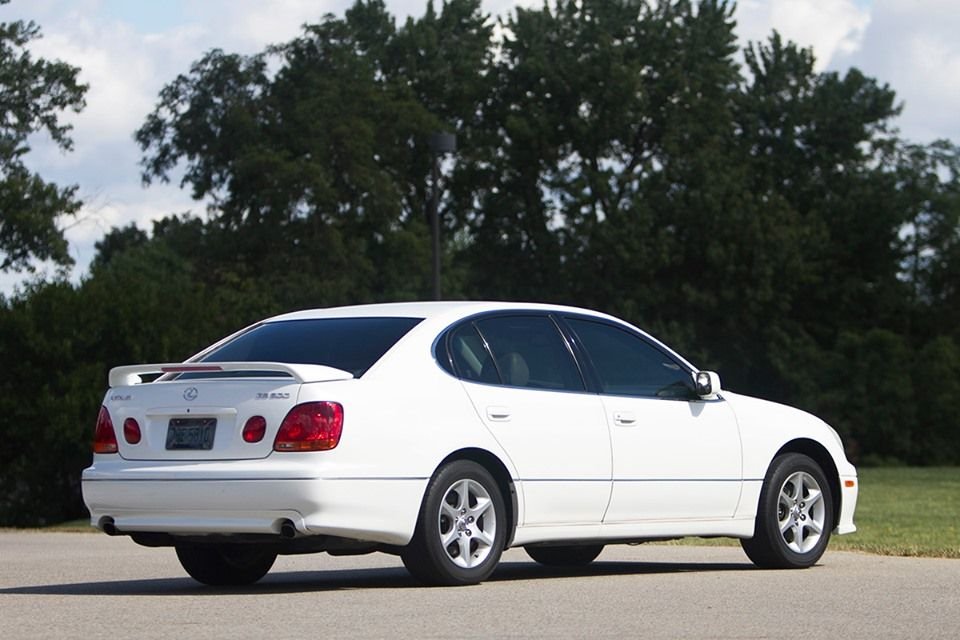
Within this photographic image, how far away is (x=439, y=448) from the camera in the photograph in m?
10.2

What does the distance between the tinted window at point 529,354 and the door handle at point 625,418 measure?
0.27 meters

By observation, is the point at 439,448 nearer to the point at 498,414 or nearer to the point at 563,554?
the point at 498,414

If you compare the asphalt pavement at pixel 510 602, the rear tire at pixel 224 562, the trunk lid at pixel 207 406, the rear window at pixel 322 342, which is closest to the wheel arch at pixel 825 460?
the asphalt pavement at pixel 510 602

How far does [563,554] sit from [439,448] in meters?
2.77

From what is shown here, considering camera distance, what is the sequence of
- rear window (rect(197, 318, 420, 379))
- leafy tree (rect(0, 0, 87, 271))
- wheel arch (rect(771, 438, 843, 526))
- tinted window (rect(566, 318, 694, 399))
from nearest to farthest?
rear window (rect(197, 318, 420, 379)), tinted window (rect(566, 318, 694, 399)), wheel arch (rect(771, 438, 843, 526)), leafy tree (rect(0, 0, 87, 271))

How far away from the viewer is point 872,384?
194 ft

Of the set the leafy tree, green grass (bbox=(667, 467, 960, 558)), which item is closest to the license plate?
green grass (bbox=(667, 467, 960, 558))

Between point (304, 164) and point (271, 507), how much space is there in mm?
45957

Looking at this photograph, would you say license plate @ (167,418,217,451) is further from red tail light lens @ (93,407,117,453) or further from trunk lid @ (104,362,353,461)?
red tail light lens @ (93,407,117,453)

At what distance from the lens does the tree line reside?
2256 inches

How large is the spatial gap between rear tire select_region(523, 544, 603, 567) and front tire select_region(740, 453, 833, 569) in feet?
3.54

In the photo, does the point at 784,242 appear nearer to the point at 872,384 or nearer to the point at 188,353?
the point at 872,384

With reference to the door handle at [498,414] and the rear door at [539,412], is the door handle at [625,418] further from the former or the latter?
the door handle at [498,414]

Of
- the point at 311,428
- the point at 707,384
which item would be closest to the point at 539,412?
the point at 707,384
